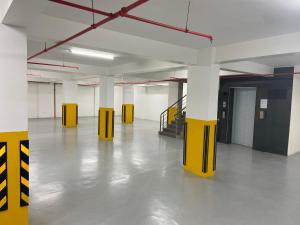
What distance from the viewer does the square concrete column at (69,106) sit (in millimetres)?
12016

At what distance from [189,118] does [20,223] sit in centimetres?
385

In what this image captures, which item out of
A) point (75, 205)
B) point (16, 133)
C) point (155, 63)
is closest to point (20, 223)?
point (75, 205)

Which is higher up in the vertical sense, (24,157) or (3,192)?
(24,157)

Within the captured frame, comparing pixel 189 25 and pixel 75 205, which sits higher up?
pixel 189 25

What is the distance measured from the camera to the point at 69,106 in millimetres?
12172

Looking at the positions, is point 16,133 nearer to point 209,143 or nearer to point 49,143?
point 209,143

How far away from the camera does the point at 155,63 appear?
22.0 feet

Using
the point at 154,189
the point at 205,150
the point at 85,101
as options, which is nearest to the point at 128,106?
the point at 85,101

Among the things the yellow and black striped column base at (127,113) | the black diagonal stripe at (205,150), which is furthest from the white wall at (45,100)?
the black diagonal stripe at (205,150)

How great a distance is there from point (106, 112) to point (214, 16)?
259 inches

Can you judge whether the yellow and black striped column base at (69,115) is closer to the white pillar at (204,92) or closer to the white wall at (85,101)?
the white wall at (85,101)

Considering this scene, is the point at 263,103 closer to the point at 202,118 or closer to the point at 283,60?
the point at 283,60

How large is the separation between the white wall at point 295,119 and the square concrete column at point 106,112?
249 inches

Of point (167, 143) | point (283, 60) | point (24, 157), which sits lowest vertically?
point (167, 143)
